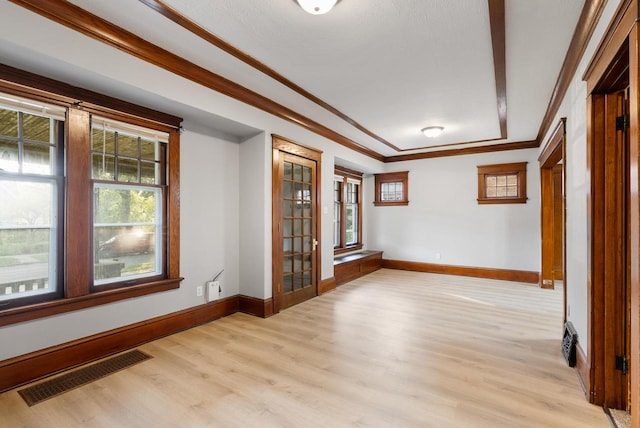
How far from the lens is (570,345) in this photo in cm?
258

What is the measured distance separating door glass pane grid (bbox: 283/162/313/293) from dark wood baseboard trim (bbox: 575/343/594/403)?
9.94ft

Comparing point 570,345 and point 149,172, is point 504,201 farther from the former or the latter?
point 149,172

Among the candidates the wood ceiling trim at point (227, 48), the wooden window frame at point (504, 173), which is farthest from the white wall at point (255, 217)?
the wooden window frame at point (504, 173)

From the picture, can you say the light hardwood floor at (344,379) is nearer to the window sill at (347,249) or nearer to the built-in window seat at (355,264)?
the built-in window seat at (355,264)

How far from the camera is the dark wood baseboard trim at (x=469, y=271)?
5742 mm

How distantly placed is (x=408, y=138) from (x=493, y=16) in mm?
3379

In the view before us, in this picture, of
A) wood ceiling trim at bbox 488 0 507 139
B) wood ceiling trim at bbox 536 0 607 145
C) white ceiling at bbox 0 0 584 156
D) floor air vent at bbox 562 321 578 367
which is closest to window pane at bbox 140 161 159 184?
white ceiling at bbox 0 0 584 156

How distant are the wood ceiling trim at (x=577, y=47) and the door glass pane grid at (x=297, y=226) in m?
3.05

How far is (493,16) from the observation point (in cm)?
212

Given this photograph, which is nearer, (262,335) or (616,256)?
(616,256)

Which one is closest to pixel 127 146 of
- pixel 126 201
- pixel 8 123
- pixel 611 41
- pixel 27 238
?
pixel 126 201

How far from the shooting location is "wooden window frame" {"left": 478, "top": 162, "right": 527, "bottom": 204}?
18.9 ft

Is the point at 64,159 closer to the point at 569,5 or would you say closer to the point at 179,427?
the point at 179,427

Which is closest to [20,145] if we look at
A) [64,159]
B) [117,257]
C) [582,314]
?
[64,159]
